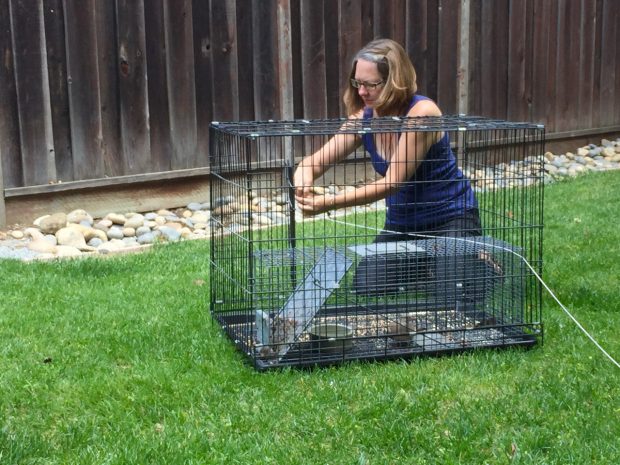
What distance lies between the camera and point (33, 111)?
6699mm

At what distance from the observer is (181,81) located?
24.2 ft

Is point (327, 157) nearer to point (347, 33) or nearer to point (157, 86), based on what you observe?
point (157, 86)

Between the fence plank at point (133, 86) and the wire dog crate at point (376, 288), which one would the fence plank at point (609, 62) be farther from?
the wire dog crate at point (376, 288)

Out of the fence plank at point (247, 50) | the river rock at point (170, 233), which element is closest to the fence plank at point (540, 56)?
the fence plank at point (247, 50)

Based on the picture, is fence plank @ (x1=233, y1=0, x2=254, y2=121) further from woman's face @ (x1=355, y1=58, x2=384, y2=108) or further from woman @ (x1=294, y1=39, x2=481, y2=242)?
woman's face @ (x1=355, y1=58, x2=384, y2=108)

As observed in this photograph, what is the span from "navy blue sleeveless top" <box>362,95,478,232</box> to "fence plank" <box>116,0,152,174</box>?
3099 mm

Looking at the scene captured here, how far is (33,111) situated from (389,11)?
11.7ft

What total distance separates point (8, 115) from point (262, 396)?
4113 mm

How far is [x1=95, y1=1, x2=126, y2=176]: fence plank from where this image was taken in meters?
6.96

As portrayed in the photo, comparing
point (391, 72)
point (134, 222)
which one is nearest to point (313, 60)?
point (134, 222)

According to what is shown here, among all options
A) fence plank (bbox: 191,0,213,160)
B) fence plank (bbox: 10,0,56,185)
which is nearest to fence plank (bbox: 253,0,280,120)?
fence plank (bbox: 191,0,213,160)

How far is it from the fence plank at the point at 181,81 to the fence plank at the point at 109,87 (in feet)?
1.51

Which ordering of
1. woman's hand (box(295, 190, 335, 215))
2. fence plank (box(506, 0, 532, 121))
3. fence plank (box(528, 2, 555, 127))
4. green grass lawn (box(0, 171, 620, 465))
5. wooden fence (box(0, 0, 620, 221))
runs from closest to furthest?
1. green grass lawn (box(0, 171, 620, 465))
2. woman's hand (box(295, 190, 335, 215))
3. wooden fence (box(0, 0, 620, 221))
4. fence plank (box(506, 0, 532, 121))
5. fence plank (box(528, 2, 555, 127))

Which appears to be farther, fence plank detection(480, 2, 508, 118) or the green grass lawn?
fence plank detection(480, 2, 508, 118)
